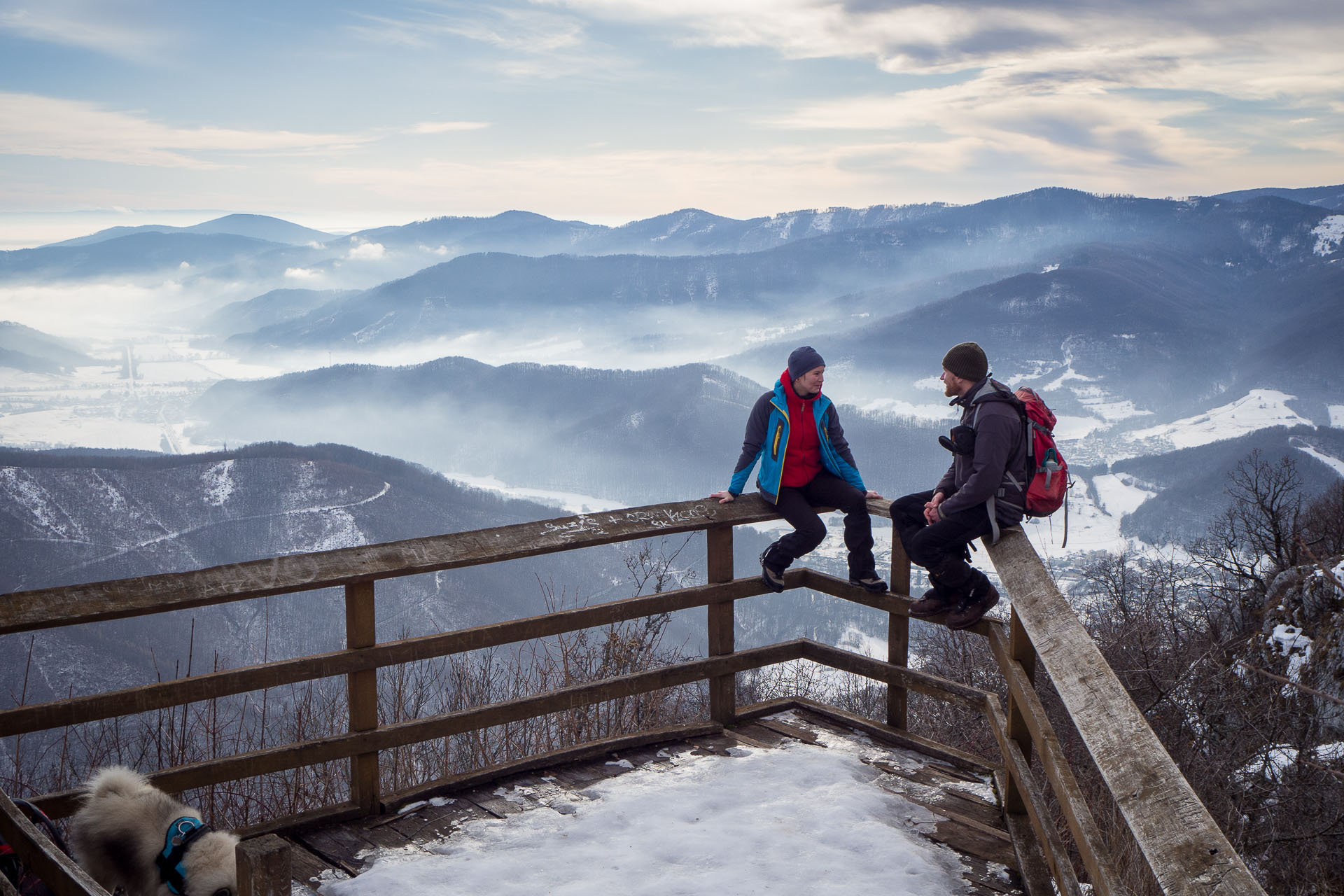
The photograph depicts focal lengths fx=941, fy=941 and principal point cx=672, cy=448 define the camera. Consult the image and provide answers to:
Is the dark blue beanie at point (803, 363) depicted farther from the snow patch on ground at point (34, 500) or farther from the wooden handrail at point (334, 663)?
the snow patch on ground at point (34, 500)

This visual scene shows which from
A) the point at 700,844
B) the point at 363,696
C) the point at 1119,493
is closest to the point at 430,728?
the point at 363,696

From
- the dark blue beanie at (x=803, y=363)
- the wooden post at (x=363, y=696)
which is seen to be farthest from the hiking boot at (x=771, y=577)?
the wooden post at (x=363, y=696)

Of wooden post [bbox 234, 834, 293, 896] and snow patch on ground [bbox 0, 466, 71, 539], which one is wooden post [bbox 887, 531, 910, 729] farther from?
snow patch on ground [bbox 0, 466, 71, 539]

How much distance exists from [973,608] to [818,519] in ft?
3.27

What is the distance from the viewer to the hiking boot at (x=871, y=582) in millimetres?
4070

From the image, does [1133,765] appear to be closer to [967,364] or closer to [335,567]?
[967,364]

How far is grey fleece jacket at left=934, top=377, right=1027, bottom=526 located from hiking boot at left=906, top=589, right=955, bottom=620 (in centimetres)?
39

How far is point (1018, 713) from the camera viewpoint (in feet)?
10.5

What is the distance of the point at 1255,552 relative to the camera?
87.0 ft

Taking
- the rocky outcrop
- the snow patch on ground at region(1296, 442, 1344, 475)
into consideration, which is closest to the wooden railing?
the rocky outcrop

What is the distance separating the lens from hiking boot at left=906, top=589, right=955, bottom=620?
3.77 m

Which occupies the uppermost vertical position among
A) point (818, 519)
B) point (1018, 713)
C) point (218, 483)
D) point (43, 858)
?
point (818, 519)

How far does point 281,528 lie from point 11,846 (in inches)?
3669

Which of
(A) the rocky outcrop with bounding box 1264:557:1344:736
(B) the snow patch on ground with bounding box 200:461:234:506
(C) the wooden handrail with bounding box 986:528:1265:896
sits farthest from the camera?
(B) the snow patch on ground with bounding box 200:461:234:506
